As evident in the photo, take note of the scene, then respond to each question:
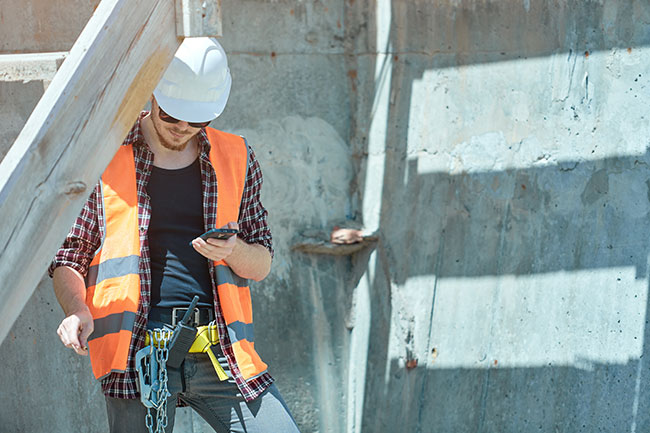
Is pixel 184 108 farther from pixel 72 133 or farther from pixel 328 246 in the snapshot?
pixel 328 246

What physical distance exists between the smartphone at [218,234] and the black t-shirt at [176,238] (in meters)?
0.15

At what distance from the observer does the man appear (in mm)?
2902

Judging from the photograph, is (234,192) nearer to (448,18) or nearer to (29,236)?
(29,236)

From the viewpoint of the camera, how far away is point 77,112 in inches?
88.0

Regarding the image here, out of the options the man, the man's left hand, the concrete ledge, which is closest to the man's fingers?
the man

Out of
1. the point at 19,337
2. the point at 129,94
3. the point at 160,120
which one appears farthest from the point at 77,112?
the point at 19,337

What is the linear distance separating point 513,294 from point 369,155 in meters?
1.08

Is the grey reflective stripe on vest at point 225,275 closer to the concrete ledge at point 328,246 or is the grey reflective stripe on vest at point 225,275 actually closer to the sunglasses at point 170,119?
the sunglasses at point 170,119

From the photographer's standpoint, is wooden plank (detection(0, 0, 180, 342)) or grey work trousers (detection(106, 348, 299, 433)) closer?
wooden plank (detection(0, 0, 180, 342))

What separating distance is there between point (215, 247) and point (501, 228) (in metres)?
2.17

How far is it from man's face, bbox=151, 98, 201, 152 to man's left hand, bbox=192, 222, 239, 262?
1.22 feet

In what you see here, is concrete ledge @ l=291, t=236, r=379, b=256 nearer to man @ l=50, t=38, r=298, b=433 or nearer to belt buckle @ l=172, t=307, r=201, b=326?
man @ l=50, t=38, r=298, b=433

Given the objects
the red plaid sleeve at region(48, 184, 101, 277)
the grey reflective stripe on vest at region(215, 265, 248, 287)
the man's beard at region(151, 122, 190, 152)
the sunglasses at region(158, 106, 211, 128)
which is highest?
the sunglasses at region(158, 106, 211, 128)

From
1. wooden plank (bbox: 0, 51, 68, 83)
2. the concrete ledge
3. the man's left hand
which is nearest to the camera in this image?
wooden plank (bbox: 0, 51, 68, 83)
